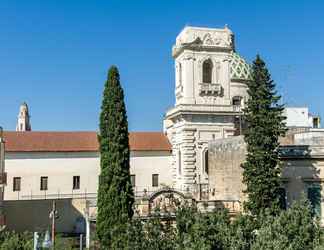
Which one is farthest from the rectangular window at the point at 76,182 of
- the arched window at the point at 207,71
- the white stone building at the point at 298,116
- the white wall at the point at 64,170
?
the white stone building at the point at 298,116

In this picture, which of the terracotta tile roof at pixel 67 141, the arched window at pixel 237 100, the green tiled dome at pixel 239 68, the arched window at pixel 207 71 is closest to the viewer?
the arched window at pixel 207 71

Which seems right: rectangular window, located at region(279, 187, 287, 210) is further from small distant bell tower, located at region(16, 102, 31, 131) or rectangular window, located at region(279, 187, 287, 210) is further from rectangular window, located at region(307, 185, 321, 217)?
small distant bell tower, located at region(16, 102, 31, 131)

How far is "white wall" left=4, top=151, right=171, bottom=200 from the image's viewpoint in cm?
3906

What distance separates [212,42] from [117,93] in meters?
14.7

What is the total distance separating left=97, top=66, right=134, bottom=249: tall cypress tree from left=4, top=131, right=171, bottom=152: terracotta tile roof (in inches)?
670

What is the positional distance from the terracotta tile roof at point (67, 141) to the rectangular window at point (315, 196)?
19.0 meters

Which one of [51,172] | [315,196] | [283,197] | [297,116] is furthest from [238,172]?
[51,172]

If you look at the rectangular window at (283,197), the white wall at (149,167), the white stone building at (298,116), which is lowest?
the rectangular window at (283,197)

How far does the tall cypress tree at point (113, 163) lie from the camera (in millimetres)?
22266

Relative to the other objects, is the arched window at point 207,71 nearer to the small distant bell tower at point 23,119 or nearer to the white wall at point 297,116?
the white wall at point 297,116

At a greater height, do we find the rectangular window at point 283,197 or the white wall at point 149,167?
the white wall at point 149,167

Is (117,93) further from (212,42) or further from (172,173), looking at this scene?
(172,173)

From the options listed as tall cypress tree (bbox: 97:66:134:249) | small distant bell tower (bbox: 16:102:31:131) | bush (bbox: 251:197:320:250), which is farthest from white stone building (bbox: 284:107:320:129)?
small distant bell tower (bbox: 16:102:31:131)

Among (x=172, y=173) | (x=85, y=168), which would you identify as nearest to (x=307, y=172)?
(x=172, y=173)
